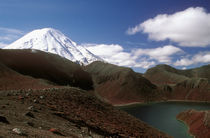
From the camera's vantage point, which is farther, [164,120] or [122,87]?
[122,87]

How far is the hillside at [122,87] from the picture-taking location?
14551 cm

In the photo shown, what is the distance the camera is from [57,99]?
76.4 ft

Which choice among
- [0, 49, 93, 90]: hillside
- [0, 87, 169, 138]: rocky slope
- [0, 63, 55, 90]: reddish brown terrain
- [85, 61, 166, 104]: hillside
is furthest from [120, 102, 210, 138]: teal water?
[85, 61, 166, 104]: hillside

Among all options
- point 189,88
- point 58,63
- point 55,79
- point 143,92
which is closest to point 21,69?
point 55,79

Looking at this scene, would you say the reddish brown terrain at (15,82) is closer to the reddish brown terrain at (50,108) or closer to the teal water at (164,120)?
the reddish brown terrain at (50,108)

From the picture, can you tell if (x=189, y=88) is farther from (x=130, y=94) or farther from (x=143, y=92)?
(x=130, y=94)

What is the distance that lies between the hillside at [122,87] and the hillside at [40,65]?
47389 mm

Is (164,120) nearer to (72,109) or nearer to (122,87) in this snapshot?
(72,109)

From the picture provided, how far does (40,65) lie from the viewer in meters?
86.3

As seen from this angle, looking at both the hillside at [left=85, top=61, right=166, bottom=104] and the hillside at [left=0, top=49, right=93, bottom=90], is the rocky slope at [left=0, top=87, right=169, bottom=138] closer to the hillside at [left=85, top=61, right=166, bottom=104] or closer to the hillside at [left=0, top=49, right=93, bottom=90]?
the hillside at [left=0, top=49, right=93, bottom=90]

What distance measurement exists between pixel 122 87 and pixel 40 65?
292ft

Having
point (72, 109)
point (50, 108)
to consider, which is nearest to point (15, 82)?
point (72, 109)

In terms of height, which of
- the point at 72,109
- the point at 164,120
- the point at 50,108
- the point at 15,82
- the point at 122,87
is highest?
the point at 15,82

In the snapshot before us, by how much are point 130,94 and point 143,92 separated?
14.5m
